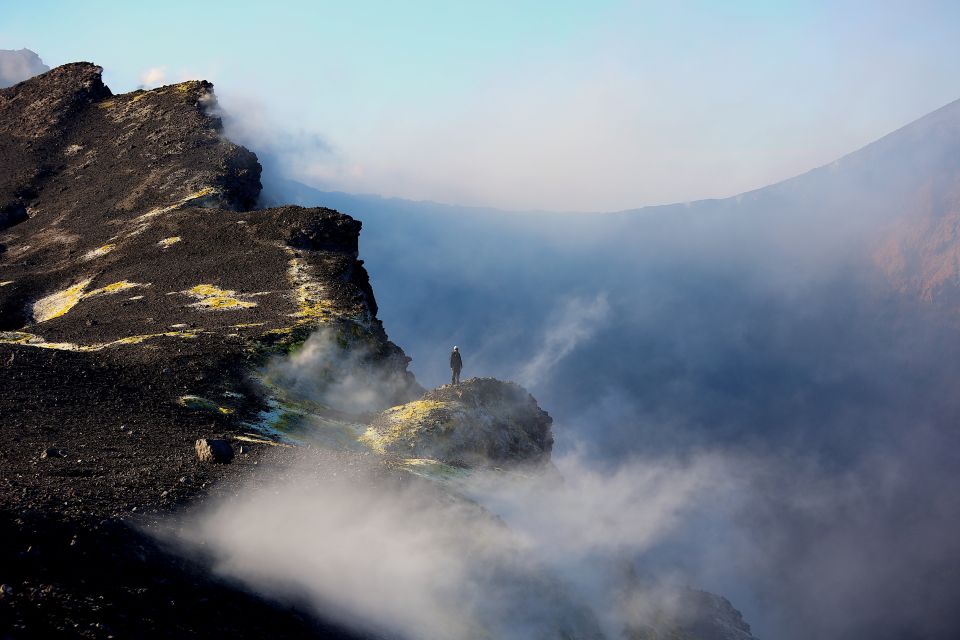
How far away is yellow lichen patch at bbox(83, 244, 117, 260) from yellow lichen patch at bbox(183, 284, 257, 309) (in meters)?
16.0

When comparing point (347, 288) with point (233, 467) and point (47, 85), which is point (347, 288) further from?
point (47, 85)

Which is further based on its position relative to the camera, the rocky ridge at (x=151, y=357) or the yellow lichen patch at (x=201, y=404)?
the yellow lichen patch at (x=201, y=404)

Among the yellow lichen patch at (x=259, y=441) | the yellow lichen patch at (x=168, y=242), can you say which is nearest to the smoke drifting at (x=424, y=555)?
the yellow lichen patch at (x=259, y=441)

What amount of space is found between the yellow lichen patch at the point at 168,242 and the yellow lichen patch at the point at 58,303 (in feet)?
21.9

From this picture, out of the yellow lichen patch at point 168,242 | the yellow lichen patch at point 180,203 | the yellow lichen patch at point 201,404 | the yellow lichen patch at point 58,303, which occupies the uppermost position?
the yellow lichen patch at point 180,203

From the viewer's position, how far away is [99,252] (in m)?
69.7

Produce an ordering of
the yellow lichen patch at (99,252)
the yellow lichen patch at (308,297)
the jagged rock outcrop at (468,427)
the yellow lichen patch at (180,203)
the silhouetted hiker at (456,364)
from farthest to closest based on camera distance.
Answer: the yellow lichen patch at (180,203)
the yellow lichen patch at (99,252)
the yellow lichen patch at (308,297)
the silhouetted hiker at (456,364)
the jagged rock outcrop at (468,427)

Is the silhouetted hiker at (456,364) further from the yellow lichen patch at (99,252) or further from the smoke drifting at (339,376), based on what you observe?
the yellow lichen patch at (99,252)

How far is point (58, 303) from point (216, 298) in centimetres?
1483

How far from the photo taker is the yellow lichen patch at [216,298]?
179 ft

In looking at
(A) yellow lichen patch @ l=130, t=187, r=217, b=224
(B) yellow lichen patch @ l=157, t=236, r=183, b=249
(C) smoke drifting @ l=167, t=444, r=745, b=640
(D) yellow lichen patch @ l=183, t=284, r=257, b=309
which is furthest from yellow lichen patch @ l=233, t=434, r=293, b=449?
(A) yellow lichen patch @ l=130, t=187, r=217, b=224

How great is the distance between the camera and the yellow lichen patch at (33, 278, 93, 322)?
193 ft

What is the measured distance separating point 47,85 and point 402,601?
116 meters

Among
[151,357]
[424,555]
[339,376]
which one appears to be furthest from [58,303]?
[424,555]
